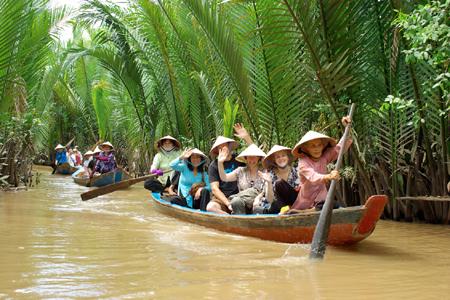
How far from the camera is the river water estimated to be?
10.1ft

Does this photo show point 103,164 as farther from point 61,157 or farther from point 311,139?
point 311,139

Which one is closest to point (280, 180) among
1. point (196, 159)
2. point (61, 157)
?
point (196, 159)

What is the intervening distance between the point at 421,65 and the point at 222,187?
8.36 feet

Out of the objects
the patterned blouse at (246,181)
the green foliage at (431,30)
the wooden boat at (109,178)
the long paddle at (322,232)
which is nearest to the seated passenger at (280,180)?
the patterned blouse at (246,181)

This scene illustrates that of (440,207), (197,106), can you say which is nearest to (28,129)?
(197,106)

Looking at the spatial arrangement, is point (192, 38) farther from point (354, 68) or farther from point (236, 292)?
point (236, 292)

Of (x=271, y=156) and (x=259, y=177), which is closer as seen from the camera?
(x=271, y=156)

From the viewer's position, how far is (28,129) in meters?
9.79

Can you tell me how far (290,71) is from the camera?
5.79m

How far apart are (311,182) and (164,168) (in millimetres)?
4230

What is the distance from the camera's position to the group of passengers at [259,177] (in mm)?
4645

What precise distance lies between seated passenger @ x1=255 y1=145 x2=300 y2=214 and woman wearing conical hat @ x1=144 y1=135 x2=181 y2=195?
281 centimetres

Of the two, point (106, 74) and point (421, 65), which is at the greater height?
point (106, 74)

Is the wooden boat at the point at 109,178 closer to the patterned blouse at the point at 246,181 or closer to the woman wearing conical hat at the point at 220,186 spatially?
the woman wearing conical hat at the point at 220,186
